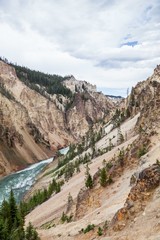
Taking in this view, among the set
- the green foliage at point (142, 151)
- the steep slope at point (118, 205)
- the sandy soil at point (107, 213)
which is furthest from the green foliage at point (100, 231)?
the green foliage at point (142, 151)

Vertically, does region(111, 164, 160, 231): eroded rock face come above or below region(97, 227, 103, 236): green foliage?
above

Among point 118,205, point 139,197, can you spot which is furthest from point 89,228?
point 139,197

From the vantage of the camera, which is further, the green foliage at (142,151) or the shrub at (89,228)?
the green foliage at (142,151)

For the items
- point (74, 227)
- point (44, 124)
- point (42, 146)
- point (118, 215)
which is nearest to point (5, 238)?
point (74, 227)

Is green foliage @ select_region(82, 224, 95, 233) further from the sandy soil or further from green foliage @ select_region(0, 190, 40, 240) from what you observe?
green foliage @ select_region(0, 190, 40, 240)

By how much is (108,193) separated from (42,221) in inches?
511

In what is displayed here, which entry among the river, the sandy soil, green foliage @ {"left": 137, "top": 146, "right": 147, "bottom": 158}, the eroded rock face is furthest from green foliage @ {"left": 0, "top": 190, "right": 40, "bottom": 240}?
the river

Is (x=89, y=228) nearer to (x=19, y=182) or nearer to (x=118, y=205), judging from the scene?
(x=118, y=205)

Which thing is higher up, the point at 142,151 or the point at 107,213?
the point at 142,151

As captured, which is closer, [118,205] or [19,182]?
[118,205]

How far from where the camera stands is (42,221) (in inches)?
2036

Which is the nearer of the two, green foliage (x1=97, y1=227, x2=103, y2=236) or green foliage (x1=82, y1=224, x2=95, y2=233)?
green foliage (x1=97, y1=227, x2=103, y2=236)

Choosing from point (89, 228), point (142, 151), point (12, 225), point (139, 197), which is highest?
point (142, 151)

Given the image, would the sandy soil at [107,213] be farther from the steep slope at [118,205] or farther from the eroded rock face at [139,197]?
the eroded rock face at [139,197]
